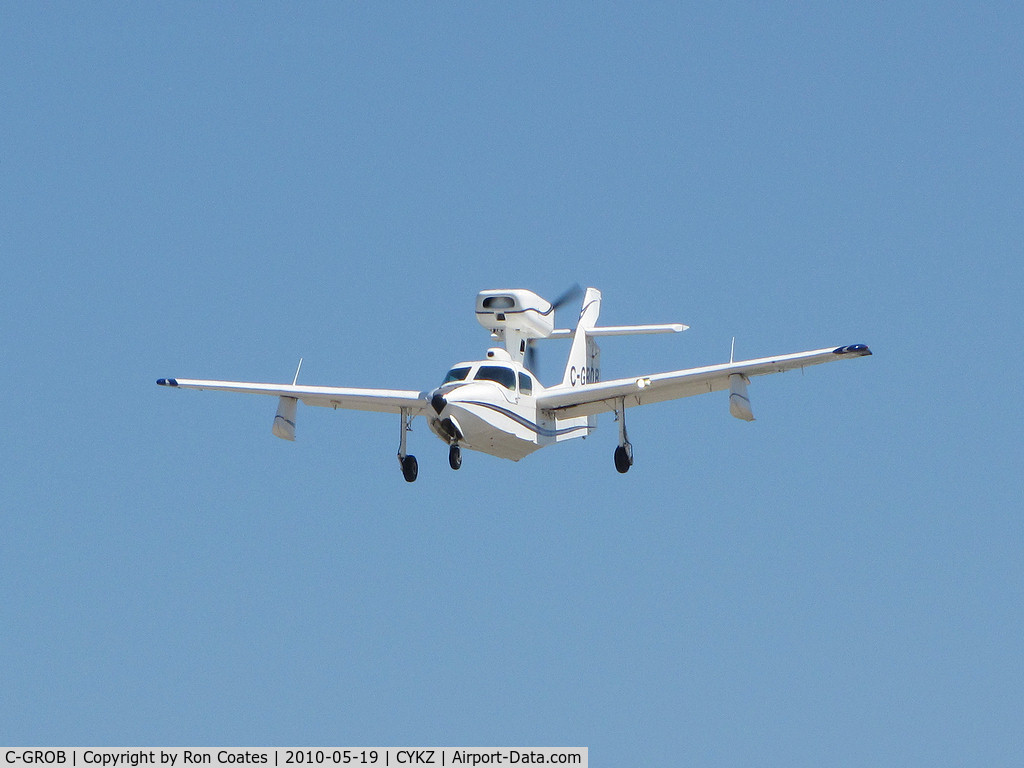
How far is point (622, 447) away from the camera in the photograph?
52.1 metres

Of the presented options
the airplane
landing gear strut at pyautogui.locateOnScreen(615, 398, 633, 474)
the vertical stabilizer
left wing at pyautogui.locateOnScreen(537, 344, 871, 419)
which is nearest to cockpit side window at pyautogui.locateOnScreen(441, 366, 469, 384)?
the airplane

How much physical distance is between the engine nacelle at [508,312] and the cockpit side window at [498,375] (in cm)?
275

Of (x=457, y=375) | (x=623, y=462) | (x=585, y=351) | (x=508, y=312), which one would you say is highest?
(x=585, y=351)

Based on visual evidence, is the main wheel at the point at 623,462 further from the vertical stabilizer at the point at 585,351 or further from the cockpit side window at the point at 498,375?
the vertical stabilizer at the point at 585,351

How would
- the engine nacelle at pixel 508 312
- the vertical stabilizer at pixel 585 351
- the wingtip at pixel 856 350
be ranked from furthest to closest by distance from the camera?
the vertical stabilizer at pixel 585 351, the engine nacelle at pixel 508 312, the wingtip at pixel 856 350

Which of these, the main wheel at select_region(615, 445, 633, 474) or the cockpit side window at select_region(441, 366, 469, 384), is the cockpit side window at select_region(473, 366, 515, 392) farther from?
the main wheel at select_region(615, 445, 633, 474)

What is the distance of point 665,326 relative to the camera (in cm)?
5672

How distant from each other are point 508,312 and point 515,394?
3258 millimetres

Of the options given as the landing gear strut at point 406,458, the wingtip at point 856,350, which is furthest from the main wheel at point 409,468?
the wingtip at point 856,350

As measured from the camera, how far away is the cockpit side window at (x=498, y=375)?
51.1 m

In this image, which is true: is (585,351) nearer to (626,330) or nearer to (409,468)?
(626,330)

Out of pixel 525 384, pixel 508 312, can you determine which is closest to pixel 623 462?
pixel 525 384

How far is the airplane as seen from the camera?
49688 mm

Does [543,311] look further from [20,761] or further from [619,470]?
[20,761]
